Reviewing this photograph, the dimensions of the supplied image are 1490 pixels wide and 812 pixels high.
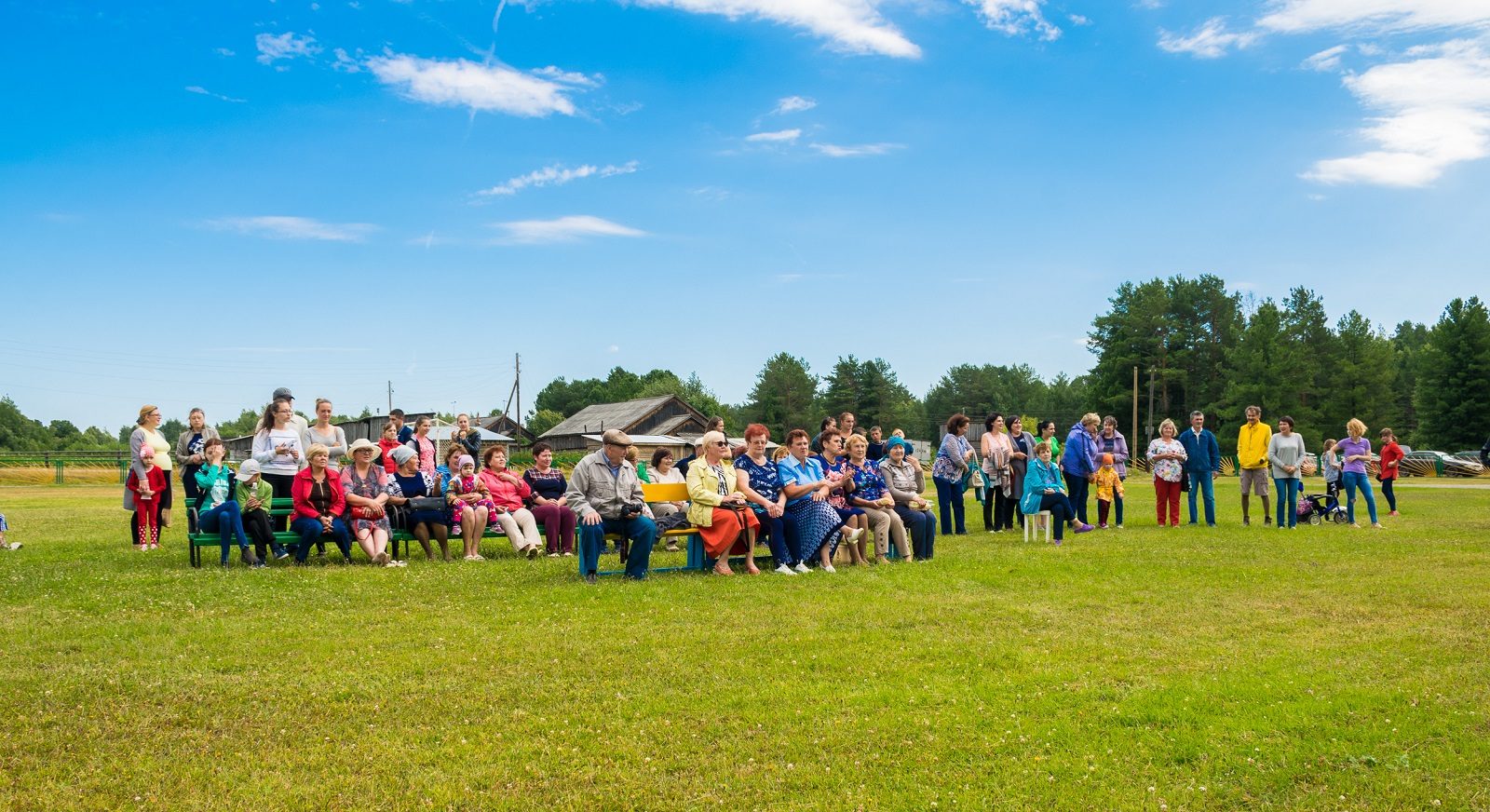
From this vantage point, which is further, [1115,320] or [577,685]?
[1115,320]

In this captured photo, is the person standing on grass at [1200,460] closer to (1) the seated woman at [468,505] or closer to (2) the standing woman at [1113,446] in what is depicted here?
(2) the standing woman at [1113,446]

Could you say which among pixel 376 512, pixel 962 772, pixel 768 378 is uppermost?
pixel 768 378

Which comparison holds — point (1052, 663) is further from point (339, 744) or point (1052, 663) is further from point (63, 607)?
point (63, 607)

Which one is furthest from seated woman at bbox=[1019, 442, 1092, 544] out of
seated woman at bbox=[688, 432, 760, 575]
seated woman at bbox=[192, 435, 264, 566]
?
seated woman at bbox=[192, 435, 264, 566]

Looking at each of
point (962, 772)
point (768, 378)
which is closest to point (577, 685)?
point (962, 772)

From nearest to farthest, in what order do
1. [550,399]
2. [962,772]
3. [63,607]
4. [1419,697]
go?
1. [962,772]
2. [1419,697]
3. [63,607]
4. [550,399]

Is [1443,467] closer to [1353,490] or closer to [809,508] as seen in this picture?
[1353,490]

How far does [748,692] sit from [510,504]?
7.17 m

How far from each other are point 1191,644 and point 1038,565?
152 inches

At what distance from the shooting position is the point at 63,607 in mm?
8070

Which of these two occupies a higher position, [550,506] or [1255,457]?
[1255,457]

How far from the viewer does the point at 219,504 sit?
10977mm

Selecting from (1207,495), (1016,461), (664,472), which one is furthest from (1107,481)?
(664,472)

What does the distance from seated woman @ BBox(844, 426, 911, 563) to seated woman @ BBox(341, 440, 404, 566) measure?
5.02 meters
